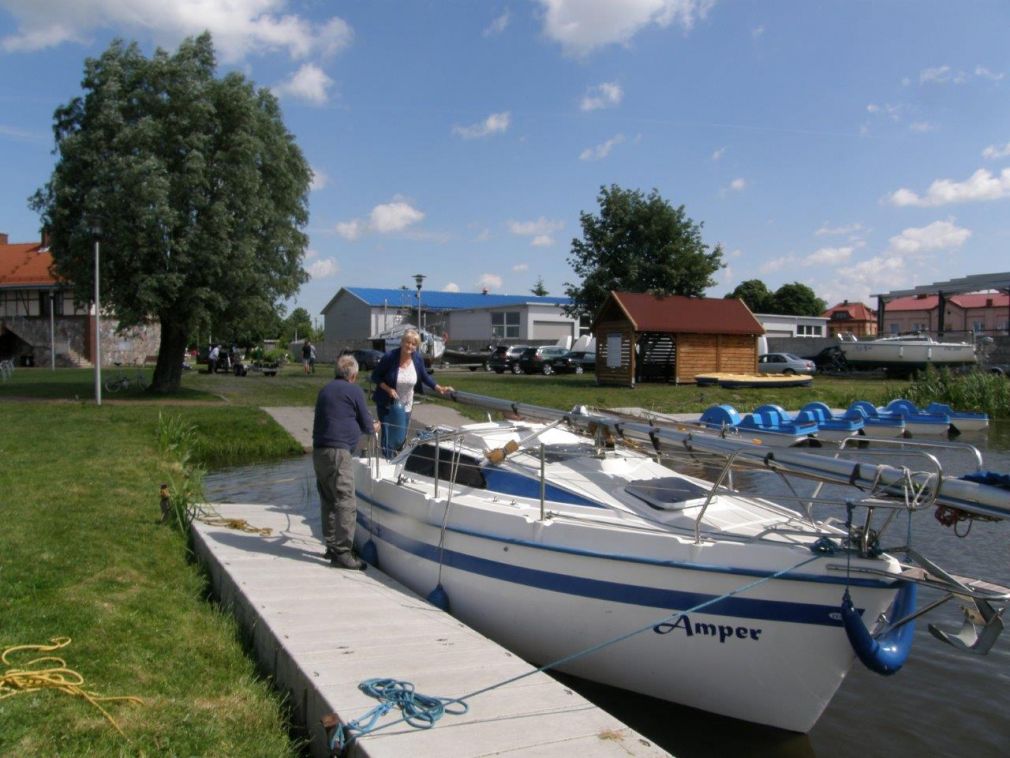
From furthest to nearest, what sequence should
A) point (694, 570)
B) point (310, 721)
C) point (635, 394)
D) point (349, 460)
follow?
1. point (635, 394)
2. point (349, 460)
3. point (694, 570)
4. point (310, 721)

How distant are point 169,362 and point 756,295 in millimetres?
74565

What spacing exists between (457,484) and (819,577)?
3.68m

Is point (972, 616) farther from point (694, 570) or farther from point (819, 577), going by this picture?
point (694, 570)

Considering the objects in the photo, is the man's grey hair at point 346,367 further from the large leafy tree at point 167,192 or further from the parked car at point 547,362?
the parked car at point 547,362

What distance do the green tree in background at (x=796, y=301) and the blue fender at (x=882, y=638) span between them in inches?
3422

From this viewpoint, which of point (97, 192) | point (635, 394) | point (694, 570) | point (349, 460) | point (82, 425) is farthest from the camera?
point (635, 394)

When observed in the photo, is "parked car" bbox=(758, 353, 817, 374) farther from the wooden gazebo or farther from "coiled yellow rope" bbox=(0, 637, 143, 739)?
"coiled yellow rope" bbox=(0, 637, 143, 739)

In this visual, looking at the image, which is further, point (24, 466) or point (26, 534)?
point (24, 466)

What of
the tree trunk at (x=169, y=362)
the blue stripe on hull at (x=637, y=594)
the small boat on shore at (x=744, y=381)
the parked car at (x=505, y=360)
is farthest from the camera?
the parked car at (x=505, y=360)

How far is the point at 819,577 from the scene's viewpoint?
17.9 ft

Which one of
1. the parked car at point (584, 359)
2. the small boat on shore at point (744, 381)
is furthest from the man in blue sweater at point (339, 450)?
the parked car at point (584, 359)

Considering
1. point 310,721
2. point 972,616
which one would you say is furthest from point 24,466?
point 972,616

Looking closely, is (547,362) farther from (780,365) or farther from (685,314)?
(780,365)

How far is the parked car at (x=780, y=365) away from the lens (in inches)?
1626
